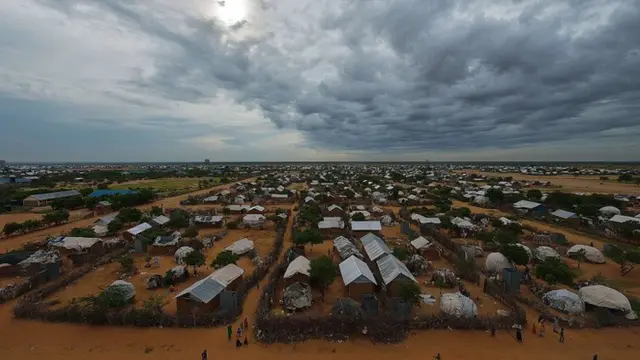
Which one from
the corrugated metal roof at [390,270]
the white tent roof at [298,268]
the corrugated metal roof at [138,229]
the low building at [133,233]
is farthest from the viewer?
the corrugated metal roof at [138,229]

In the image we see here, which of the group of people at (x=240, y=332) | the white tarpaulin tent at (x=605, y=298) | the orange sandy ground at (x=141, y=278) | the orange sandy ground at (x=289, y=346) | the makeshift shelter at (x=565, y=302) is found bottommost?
the orange sandy ground at (x=289, y=346)

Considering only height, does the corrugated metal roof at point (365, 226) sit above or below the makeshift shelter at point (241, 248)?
above

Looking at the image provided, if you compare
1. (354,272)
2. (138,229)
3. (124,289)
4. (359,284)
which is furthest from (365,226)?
(138,229)

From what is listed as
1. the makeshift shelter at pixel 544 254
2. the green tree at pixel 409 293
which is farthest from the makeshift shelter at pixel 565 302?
the green tree at pixel 409 293

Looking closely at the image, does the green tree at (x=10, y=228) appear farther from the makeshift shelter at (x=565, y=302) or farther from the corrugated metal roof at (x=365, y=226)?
the makeshift shelter at (x=565, y=302)

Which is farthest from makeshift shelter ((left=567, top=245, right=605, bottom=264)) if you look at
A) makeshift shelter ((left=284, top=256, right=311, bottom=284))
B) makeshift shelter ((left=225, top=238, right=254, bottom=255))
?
makeshift shelter ((left=225, top=238, right=254, bottom=255))

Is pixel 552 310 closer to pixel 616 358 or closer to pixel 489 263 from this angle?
pixel 616 358

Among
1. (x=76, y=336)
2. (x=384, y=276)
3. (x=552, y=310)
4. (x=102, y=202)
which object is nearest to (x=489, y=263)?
(x=552, y=310)
